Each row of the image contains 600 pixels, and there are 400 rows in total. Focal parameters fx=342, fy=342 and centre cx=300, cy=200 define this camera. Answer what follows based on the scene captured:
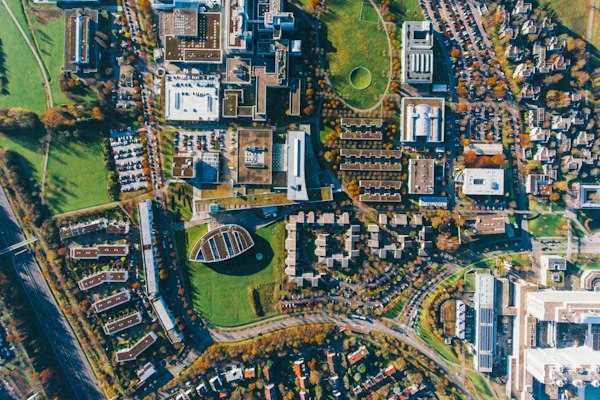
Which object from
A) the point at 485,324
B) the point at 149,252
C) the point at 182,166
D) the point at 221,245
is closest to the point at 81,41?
the point at 182,166

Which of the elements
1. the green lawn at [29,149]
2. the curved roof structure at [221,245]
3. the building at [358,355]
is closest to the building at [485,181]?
the building at [358,355]

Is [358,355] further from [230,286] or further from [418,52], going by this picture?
[418,52]

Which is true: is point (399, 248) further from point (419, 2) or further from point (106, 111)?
point (106, 111)

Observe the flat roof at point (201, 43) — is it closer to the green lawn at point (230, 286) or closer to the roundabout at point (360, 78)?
the roundabout at point (360, 78)

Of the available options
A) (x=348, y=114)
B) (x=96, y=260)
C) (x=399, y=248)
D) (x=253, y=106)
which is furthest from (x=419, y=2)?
(x=96, y=260)

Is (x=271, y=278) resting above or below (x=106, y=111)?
below

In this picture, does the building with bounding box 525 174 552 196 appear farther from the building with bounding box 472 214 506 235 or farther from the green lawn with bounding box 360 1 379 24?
the green lawn with bounding box 360 1 379 24
